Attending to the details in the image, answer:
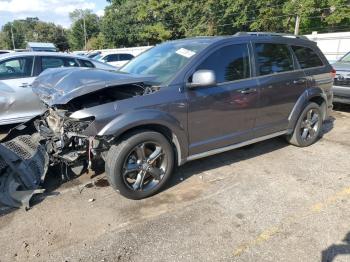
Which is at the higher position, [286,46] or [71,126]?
[286,46]

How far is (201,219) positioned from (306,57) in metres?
3.48

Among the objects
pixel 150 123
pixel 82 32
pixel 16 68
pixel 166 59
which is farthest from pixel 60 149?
pixel 82 32

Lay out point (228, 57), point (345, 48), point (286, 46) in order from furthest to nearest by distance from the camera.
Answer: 1. point (345, 48)
2. point (286, 46)
3. point (228, 57)

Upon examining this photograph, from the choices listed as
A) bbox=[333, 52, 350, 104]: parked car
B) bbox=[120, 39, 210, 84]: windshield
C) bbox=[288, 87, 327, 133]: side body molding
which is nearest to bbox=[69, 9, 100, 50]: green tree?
bbox=[333, 52, 350, 104]: parked car

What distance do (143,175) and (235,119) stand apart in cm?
149

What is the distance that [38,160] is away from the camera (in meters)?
4.23

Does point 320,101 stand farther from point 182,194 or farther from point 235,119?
point 182,194

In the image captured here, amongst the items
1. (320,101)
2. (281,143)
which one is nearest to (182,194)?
(281,143)

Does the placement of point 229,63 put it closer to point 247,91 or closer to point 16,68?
point 247,91

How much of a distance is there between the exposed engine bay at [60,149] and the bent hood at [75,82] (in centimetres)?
10

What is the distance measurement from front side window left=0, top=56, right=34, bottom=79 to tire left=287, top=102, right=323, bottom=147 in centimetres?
512

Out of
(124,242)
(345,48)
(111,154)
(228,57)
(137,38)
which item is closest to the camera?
(124,242)

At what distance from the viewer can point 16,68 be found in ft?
22.0

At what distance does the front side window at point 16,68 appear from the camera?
658cm
